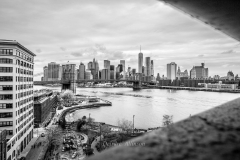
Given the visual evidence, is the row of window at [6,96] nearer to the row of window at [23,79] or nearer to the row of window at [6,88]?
the row of window at [6,88]

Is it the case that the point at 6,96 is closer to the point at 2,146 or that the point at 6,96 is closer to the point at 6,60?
the point at 6,60

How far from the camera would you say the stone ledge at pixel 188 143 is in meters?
0.42

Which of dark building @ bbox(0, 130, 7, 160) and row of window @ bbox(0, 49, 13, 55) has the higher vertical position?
row of window @ bbox(0, 49, 13, 55)

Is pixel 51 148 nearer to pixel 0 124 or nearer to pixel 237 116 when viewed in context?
pixel 0 124

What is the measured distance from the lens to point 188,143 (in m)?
0.47

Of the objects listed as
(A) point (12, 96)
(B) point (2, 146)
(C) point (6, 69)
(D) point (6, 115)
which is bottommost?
(B) point (2, 146)

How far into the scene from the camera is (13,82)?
8938mm

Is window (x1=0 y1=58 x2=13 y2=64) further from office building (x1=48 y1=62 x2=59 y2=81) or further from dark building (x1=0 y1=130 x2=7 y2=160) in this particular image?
office building (x1=48 y1=62 x2=59 y2=81)

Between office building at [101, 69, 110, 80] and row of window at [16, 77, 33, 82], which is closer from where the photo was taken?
row of window at [16, 77, 33, 82]

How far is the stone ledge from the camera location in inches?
16.4

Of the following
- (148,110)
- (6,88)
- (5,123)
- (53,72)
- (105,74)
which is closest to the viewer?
(5,123)

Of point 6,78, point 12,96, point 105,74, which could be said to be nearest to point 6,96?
point 12,96

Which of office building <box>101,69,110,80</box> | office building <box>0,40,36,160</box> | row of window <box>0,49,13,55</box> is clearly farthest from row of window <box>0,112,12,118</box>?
office building <box>101,69,110,80</box>

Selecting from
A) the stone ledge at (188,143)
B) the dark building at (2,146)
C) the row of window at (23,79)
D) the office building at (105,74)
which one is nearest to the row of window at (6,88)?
the row of window at (23,79)
